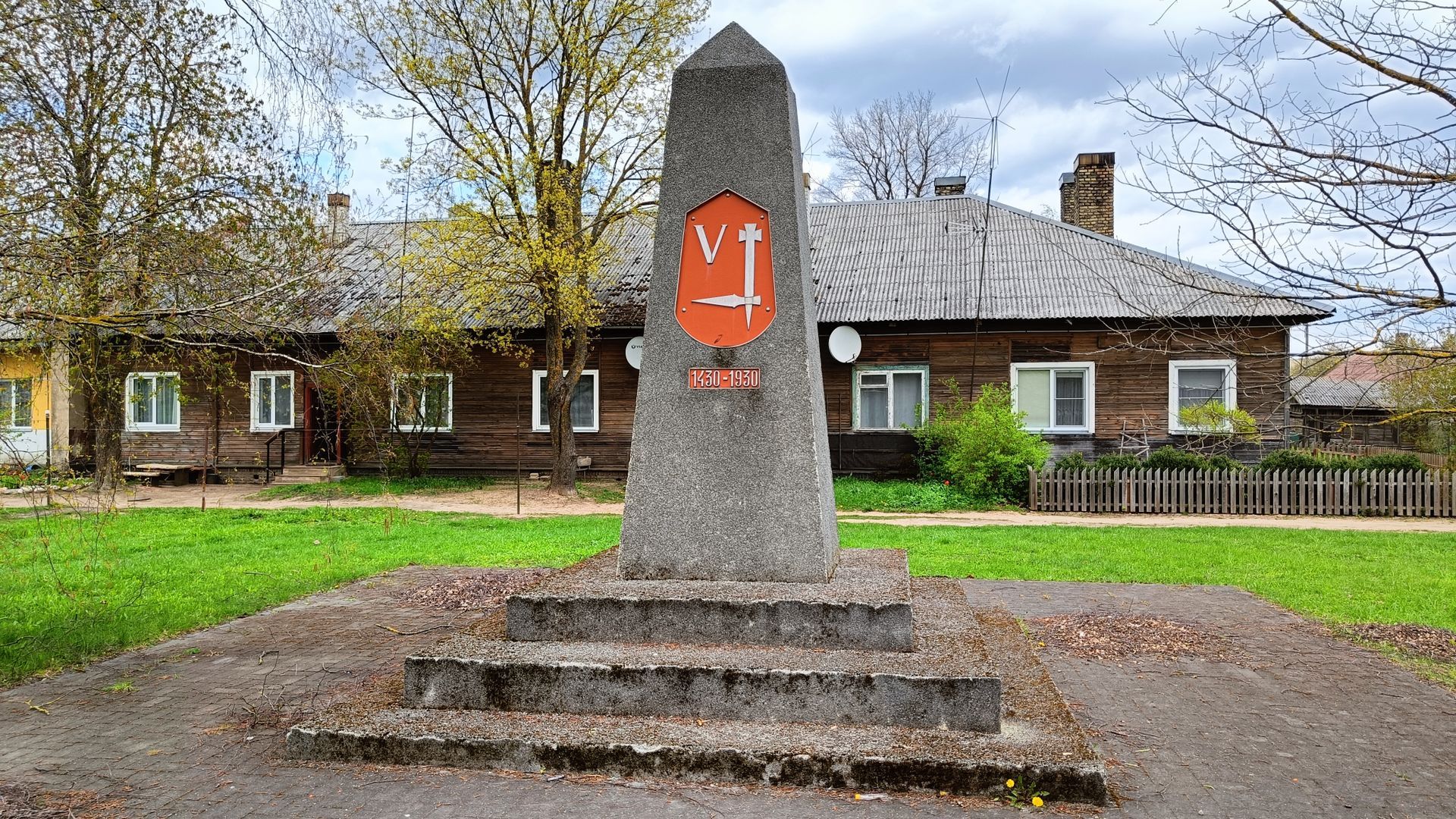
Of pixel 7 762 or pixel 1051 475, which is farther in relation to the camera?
pixel 1051 475

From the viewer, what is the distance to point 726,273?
5.33m

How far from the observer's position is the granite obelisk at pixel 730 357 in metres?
5.16

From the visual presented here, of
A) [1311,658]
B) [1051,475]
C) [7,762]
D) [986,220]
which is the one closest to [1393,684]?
[1311,658]

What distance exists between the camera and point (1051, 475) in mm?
16391

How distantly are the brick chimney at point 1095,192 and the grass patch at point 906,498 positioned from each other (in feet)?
30.1

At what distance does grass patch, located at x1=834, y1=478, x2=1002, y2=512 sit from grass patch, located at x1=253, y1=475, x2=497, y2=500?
8.02m

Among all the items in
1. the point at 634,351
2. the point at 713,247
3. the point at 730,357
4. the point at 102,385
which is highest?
the point at 634,351

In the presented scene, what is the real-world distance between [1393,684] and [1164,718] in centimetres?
170

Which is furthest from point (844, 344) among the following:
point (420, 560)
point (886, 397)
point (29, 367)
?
point (29, 367)

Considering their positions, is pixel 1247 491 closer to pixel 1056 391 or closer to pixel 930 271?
pixel 1056 391

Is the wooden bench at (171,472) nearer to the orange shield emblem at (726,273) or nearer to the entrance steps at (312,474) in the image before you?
the entrance steps at (312,474)

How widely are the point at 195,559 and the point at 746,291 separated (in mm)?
7878

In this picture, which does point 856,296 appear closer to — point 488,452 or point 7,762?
point 488,452

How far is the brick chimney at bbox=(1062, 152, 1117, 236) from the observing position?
75.6ft
